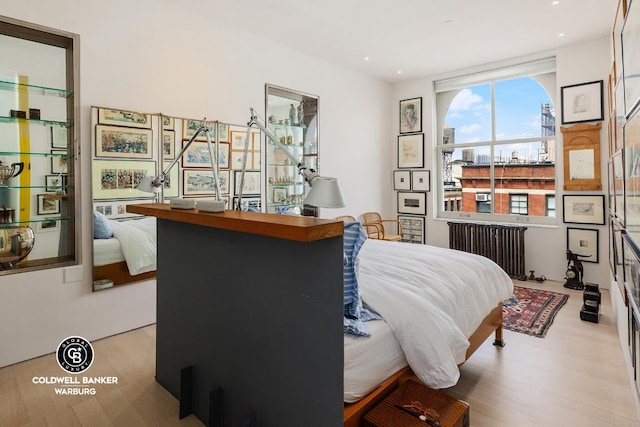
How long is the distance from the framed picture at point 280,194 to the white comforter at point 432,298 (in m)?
1.85

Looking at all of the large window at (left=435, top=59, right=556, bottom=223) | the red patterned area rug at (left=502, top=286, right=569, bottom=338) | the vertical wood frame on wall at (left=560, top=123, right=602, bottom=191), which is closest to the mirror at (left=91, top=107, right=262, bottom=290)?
the red patterned area rug at (left=502, top=286, right=569, bottom=338)

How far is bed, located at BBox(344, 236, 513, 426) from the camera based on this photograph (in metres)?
1.59

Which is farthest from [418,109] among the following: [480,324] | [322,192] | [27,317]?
[27,317]

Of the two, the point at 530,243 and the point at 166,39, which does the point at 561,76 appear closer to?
the point at 530,243

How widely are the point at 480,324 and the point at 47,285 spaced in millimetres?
3245

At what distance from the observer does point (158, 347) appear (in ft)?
7.87

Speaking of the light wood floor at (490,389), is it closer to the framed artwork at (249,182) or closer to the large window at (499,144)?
the framed artwork at (249,182)

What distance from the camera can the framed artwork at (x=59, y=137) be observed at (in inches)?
114

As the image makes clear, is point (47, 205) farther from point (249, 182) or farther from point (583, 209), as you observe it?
point (583, 209)

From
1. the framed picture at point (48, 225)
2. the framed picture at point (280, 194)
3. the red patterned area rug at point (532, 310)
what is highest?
the framed picture at point (280, 194)

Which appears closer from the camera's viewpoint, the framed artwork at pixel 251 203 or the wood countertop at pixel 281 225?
the wood countertop at pixel 281 225

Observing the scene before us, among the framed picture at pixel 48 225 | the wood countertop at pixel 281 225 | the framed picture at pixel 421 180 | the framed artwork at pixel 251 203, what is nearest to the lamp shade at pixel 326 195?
the wood countertop at pixel 281 225

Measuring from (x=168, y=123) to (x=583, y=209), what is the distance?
511cm

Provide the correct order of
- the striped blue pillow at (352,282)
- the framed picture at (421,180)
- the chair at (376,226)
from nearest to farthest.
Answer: the striped blue pillow at (352,282)
the chair at (376,226)
the framed picture at (421,180)
